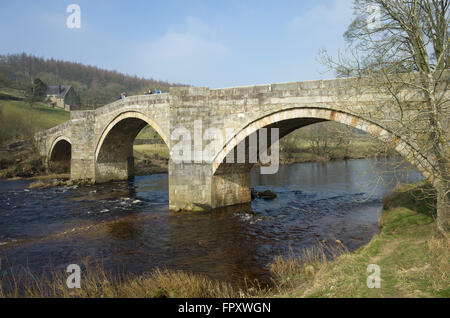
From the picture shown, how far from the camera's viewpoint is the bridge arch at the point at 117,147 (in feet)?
63.2

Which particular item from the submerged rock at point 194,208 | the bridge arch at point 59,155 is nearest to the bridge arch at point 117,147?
the bridge arch at point 59,155

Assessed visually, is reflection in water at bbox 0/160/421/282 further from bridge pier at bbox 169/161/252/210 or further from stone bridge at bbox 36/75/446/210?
stone bridge at bbox 36/75/446/210

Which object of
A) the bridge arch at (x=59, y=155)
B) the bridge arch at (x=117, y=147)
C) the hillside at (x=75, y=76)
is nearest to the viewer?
the bridge arch at (x=117, y=147)

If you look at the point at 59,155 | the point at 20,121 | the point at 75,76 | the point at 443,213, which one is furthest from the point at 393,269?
the point at 75,76

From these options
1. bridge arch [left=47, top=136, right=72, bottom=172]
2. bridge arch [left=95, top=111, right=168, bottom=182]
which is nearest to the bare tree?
bridge arch [left=95, top=111, right=168, bottom=182]

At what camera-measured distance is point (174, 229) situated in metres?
11.1

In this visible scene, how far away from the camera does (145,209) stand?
14.4m

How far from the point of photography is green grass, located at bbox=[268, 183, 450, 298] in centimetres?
452

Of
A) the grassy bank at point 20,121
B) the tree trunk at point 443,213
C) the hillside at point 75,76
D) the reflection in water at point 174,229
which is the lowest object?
the reflection in water at point 174,229

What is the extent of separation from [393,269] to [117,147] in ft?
65.4

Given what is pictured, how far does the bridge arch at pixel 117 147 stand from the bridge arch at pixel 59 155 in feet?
19.5

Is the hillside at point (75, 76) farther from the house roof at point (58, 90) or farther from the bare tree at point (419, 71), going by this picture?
the bare tree at point (419, 71)

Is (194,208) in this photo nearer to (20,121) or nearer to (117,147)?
(117,147)
